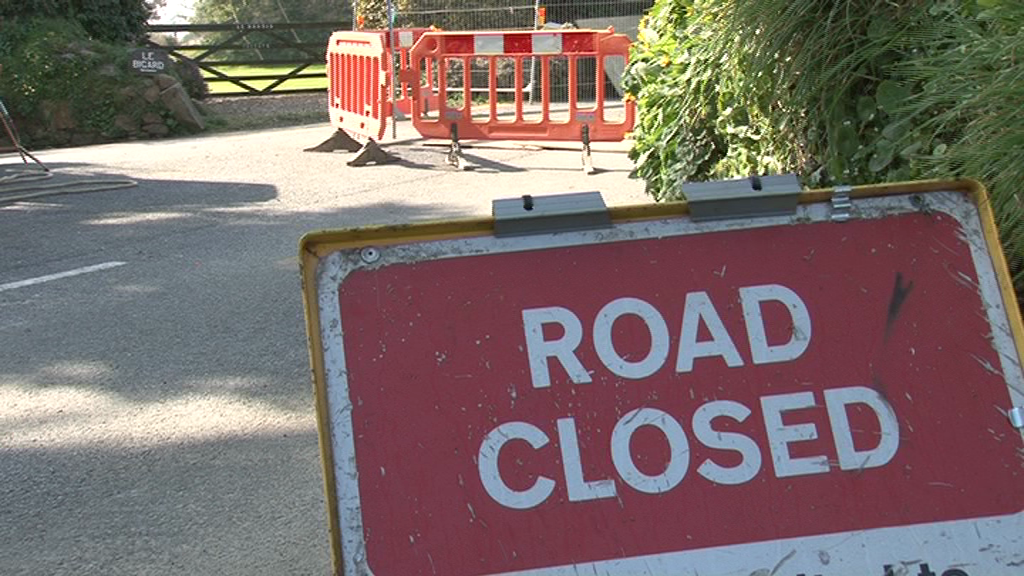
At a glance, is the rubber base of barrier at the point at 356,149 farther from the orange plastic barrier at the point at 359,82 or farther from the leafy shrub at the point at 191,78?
the leafy shrub at the point at 191,78

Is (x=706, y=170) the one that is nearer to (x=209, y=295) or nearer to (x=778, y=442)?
(x=209, y=295)

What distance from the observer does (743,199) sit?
2.85 meters

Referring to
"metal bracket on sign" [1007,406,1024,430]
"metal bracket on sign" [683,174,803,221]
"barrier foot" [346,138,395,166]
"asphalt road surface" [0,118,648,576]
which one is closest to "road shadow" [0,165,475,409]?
"asphalt road surface" [0,118,648,576]

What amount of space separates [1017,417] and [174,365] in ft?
14.8

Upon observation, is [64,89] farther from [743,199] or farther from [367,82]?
[743,199]

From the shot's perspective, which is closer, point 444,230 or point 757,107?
point 444,230

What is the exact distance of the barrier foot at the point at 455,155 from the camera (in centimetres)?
1328

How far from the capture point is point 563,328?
2.76 m

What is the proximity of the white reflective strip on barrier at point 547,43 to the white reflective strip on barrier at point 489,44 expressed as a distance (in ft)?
1.21

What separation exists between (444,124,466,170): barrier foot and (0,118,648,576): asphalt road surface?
45cm

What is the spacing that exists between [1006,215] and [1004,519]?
1.19 metres

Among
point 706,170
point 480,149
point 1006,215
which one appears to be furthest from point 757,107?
point 480,149

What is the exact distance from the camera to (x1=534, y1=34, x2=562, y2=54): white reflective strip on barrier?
536 inches

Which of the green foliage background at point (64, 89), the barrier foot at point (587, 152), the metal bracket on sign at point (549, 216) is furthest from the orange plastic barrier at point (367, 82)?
the metal bracket on sign at point (549, 216)
